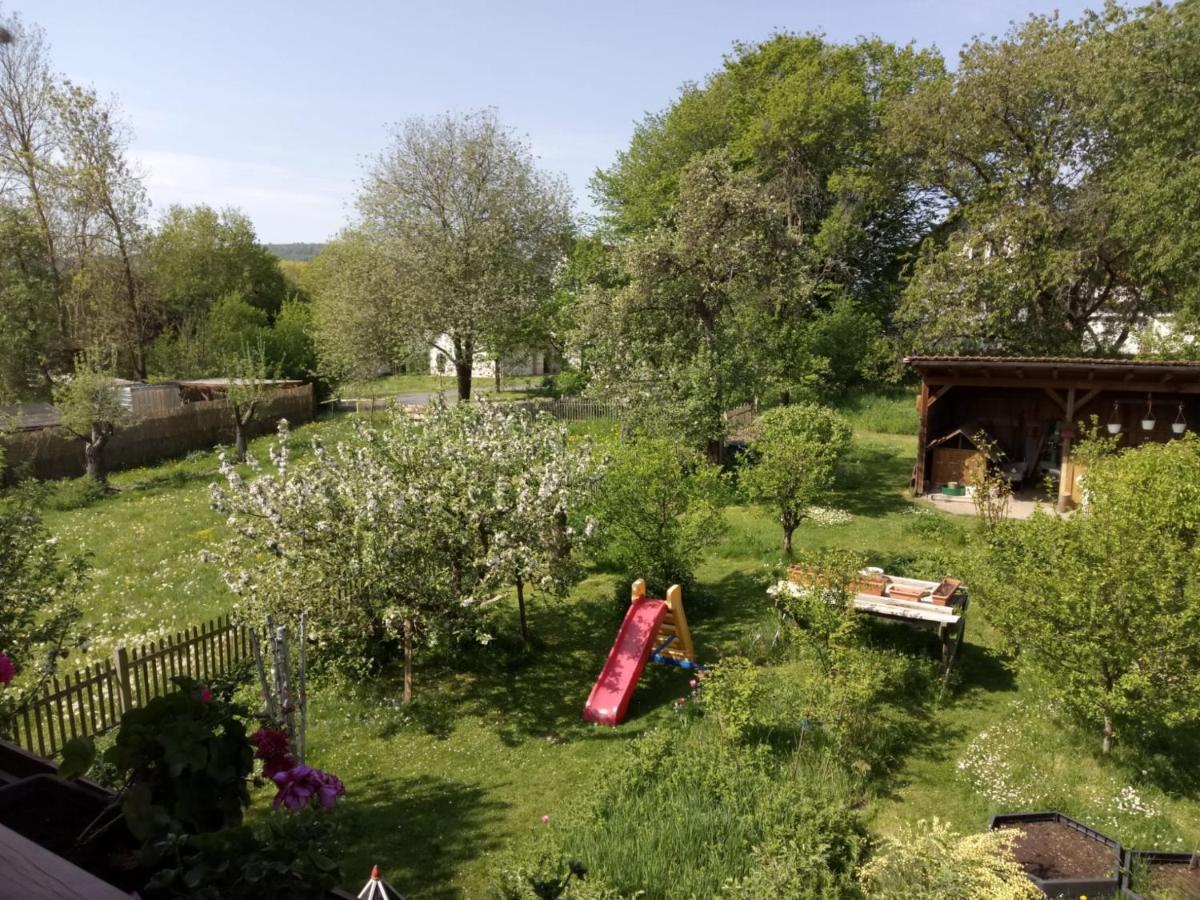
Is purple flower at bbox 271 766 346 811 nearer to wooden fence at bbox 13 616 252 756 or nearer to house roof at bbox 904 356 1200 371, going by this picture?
wooden fence at bbox 13 616 252 756

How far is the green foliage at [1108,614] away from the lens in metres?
7.72

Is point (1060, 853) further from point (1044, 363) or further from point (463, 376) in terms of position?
point (463, 376)

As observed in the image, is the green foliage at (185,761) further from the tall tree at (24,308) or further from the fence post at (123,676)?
the tall tree at (24,308)

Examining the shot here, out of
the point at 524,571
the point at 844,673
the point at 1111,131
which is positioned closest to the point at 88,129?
the point at 524,571

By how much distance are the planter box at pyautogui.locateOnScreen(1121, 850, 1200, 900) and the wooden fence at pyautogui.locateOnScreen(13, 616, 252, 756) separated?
9.32 m

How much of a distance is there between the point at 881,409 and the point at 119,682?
2897 centimetres

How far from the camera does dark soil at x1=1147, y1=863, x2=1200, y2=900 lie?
6.51m

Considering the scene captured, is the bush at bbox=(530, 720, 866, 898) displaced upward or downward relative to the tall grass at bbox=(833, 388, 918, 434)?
downward

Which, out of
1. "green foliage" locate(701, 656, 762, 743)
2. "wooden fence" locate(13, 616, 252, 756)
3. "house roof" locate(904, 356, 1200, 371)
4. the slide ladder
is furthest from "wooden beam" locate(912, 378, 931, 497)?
"wooden fence" locate(13, 616, 252, 756)

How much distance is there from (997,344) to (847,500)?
13354 mm

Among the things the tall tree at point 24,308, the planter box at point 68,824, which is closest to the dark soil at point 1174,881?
the planter box at point 68,824

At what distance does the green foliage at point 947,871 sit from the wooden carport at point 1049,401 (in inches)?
604

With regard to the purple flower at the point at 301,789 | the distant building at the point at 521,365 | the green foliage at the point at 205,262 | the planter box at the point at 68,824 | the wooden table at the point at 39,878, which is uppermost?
the green foliage at the point at 205,262

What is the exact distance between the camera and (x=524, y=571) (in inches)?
412
